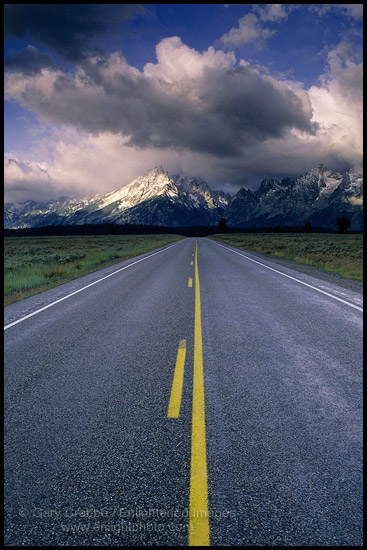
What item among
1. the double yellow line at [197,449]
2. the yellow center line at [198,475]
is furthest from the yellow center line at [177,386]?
the yellow center line at [198,475]

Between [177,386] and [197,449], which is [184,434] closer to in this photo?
[197,449]

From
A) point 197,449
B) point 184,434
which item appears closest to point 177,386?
point 184,434

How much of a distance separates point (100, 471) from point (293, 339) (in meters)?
4.55

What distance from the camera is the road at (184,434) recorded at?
7.29ft

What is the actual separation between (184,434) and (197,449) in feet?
0.90

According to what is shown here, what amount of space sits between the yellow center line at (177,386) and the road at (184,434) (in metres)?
0.02


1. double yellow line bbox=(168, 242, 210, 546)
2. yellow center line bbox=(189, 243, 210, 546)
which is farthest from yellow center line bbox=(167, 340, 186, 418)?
yellow center line bbox=(189, 243, 210, 546)

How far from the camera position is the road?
2223 mm

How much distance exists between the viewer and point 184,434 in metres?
3.19

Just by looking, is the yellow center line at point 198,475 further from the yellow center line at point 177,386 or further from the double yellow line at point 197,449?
the yellow center line at point 177,386

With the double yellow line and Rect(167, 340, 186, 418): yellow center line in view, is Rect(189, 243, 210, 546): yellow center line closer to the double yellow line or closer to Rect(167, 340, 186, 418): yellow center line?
the double yellow line

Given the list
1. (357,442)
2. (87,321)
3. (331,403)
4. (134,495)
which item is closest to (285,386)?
(331,403)

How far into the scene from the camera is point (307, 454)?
2.90m

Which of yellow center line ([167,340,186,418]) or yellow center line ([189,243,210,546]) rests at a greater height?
yellow center line ([167,340,186,418])
